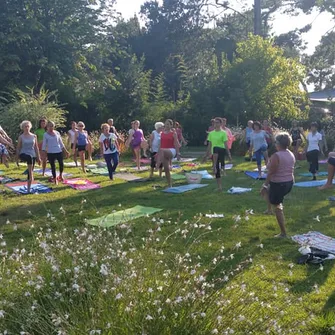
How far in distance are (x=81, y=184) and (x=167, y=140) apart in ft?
8.42

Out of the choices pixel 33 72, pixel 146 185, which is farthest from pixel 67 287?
Result: pixel 33 72

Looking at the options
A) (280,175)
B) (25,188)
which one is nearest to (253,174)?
(25,188)

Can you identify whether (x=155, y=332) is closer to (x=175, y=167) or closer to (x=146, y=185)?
(x=146, y=185)

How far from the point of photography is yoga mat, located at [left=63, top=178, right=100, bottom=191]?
35.2 ft

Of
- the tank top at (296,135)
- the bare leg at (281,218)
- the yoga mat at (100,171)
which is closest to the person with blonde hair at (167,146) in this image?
the yoga mat at (100,171)

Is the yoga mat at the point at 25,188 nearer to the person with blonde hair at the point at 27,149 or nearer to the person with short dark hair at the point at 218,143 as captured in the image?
the person with blonde hair at the point at 27,149

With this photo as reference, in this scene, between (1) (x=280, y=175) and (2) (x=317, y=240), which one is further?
(1) (x=280, y=175)

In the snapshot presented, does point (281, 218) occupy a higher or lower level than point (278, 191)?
lower

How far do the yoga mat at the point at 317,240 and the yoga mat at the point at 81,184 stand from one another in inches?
226

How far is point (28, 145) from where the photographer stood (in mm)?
9828

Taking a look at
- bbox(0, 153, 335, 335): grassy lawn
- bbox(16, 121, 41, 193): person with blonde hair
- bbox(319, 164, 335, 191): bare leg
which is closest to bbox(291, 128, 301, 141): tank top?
bbox(319, 164, 335, 191): bare leg

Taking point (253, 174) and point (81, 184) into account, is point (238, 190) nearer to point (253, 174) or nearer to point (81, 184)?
point (253, 174)

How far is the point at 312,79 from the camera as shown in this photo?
52750 mm

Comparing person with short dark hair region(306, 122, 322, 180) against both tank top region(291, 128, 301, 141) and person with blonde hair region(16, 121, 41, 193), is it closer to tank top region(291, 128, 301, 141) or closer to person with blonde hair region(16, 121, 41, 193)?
tank top region(291, 128, 301, 141)
